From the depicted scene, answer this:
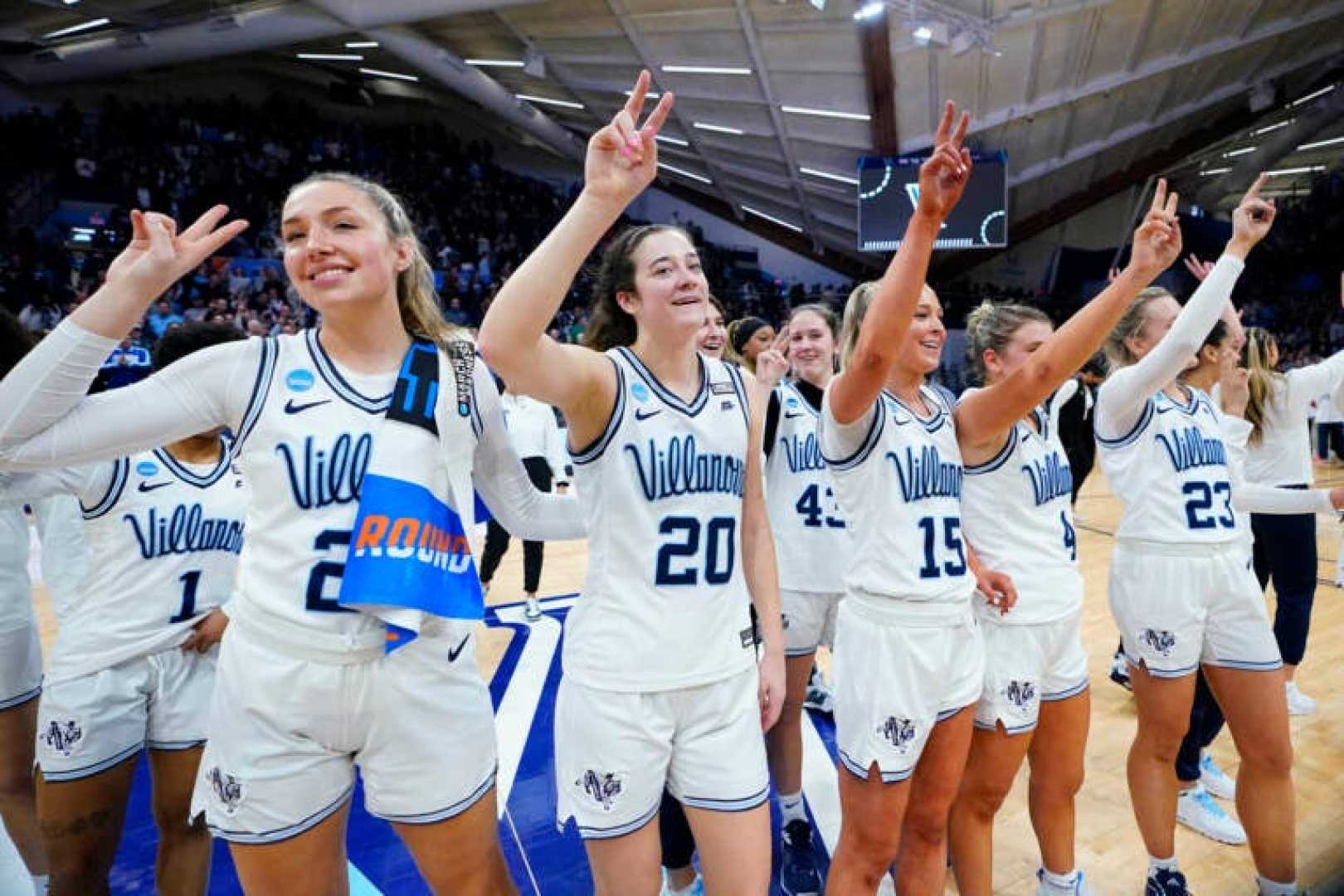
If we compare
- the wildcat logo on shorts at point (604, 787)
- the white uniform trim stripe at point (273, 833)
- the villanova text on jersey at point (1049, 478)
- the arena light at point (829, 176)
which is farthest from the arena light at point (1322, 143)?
the white uniform trim stripe at point (273, 833)

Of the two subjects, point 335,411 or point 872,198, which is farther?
point 872,198

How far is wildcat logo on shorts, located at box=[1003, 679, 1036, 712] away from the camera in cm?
223

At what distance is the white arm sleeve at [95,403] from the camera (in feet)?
4.19

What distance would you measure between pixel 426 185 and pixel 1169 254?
21.1 m

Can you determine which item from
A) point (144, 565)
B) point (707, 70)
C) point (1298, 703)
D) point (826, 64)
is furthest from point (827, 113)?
point (144, 565)

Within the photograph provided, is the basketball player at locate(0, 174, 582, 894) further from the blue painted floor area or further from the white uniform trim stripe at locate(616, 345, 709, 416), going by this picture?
the blue painted floor area

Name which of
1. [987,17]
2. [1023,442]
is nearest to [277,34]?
[987,17]

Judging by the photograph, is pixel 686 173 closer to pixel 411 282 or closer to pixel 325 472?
pixel 411 282

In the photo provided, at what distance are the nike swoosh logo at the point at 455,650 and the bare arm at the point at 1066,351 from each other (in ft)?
4.78

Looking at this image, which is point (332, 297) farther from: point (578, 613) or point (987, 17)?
point (987, 17)

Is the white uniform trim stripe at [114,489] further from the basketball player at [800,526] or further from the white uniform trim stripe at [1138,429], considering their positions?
the white uniform trim stripe at [1138,429]

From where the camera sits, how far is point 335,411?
149cm

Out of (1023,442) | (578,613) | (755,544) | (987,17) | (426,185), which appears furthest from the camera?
(426,185)

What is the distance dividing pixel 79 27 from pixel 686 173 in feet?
46.9
